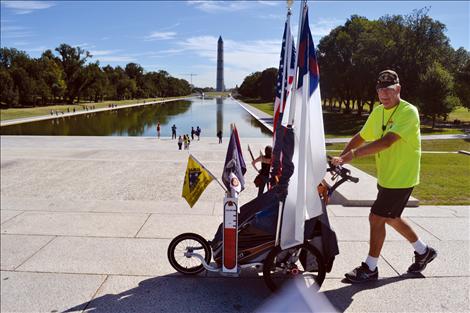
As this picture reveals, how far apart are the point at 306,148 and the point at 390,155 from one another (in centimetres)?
96

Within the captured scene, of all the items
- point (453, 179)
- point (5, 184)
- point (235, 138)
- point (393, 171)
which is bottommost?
point (5, 184)

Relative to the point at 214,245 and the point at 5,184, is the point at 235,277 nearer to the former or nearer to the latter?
the point at 214,245

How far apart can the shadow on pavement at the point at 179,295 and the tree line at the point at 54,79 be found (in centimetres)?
7524

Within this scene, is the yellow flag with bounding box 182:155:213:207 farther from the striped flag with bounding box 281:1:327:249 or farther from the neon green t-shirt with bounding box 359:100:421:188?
the neon green t-shirt with bounding box 359:100:421:188

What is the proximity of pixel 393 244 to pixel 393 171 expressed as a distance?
179 centimetres

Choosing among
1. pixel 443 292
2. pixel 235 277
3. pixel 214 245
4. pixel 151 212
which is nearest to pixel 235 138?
pixel 214 245

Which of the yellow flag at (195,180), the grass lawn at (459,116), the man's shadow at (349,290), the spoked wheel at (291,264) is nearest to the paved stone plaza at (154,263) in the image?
the man's shadow at (349,290)

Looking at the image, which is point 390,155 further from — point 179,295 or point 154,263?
point 154,263

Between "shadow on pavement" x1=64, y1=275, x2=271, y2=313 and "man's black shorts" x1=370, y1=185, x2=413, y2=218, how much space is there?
1.50 metres

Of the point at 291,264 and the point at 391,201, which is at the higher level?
the point at 391,201

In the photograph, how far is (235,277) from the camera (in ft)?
14.1

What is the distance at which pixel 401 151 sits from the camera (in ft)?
12.3

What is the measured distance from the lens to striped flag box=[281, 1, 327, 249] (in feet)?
11.5

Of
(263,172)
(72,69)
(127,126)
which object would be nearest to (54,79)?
(72,69)
